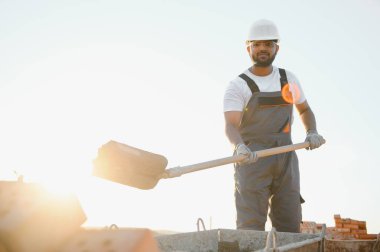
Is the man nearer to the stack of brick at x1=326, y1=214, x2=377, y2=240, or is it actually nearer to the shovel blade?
the shovel blade

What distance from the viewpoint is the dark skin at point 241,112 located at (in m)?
3.86

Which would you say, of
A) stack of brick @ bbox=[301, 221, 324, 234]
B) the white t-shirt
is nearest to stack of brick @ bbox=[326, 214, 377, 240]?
stack of brick @ bbox=[301, 221, 324, 234]

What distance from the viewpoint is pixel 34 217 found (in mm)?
1496

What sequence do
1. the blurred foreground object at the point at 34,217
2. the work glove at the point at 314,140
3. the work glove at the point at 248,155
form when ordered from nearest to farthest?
the blurred foreground object at the point at 34,217
the work glove at the point at 248,155
the work glove at the point at 314,140

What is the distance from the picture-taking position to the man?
3873 millimetres

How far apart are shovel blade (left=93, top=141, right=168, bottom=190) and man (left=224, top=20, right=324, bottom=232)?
56.8 inches

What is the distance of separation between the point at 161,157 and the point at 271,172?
5.80 feet

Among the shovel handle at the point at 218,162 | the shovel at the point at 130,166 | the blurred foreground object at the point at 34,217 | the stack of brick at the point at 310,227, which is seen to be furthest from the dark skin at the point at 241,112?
the stack of brick at the point at 310,227

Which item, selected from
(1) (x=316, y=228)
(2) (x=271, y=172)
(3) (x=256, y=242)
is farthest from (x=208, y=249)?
(1) (x=316, y=228)

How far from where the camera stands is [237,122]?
A: 393cm

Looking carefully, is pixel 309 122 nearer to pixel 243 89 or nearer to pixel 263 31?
pixel 243 89

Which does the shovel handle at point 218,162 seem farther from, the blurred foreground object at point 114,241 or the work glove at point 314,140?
the blurred foreground object at point 114,241

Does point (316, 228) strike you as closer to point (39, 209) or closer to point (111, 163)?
point (111, 163)

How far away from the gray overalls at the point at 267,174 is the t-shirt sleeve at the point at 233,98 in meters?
0.09
